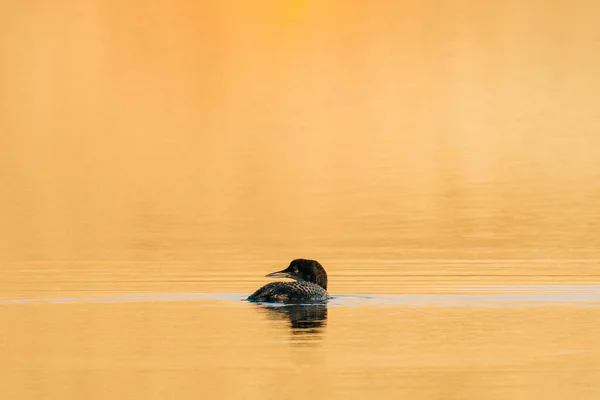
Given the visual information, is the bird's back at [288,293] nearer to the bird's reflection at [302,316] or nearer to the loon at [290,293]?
the loon at [290,293]

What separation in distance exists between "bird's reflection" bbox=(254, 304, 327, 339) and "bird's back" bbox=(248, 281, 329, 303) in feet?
0.40

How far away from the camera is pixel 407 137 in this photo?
245 feet

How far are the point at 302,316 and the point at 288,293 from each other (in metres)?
1.47

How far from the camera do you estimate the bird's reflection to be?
1917 centimetres

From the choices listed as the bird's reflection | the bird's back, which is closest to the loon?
the bird's back

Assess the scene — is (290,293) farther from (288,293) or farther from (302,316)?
(302,316)

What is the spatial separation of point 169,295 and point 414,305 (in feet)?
10.1

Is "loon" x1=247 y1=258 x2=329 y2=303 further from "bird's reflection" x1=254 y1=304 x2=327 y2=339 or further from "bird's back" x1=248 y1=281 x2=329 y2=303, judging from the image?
"bird's reflection" x1=254 y1=304 x2=327 y2=339

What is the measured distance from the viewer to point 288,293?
72.2ft

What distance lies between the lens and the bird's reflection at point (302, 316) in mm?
19172

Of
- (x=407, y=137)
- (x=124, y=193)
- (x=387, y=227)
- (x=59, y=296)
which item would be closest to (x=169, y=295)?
(x=59, y=296)

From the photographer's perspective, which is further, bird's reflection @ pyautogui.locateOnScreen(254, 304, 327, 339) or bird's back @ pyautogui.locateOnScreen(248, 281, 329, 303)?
bird's back @ pyautogui.locateOnScreen(248, 281, 329, 303)

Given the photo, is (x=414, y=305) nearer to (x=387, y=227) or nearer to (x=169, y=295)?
(x=169, y=295)

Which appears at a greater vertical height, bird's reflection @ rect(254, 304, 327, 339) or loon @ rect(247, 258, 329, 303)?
loon @ rect(247, 258, 329, 303)
